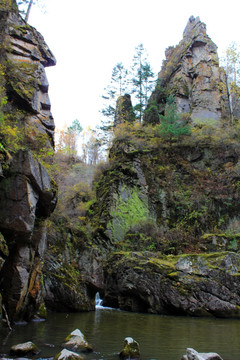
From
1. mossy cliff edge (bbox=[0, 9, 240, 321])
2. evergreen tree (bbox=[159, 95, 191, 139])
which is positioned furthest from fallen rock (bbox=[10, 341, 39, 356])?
evergreen tree (bbox=[159, 95, 191, 139])

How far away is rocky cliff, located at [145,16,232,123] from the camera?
3522cm

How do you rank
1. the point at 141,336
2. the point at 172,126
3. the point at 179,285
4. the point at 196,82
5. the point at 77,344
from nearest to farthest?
the point at 77,344 < the point at 141,336 < the point at 179,285 < the point at 172,126 < the point at 196,82

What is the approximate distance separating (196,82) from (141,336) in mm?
34111

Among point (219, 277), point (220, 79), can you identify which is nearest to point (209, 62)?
point (220, 79)

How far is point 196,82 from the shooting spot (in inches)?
1443

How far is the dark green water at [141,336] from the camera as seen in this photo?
7.05m

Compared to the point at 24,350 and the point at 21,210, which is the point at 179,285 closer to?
the point at 21,210

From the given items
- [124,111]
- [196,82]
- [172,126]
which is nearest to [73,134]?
[124,111]

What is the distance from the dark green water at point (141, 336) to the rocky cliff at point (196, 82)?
27.1 metres

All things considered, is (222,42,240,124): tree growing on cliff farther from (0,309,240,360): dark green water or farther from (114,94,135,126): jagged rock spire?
(0,309,240,360): dark green water

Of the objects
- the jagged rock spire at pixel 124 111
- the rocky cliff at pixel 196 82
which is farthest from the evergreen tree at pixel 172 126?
the jagged rock spire at pixel 124 111

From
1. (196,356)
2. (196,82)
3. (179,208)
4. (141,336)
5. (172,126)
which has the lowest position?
(141,336)

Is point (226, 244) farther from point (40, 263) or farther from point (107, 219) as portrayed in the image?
point (40, 263)

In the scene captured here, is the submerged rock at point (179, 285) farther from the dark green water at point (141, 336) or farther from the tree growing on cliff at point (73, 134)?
the tree growing on cliff at point (73, 134)
